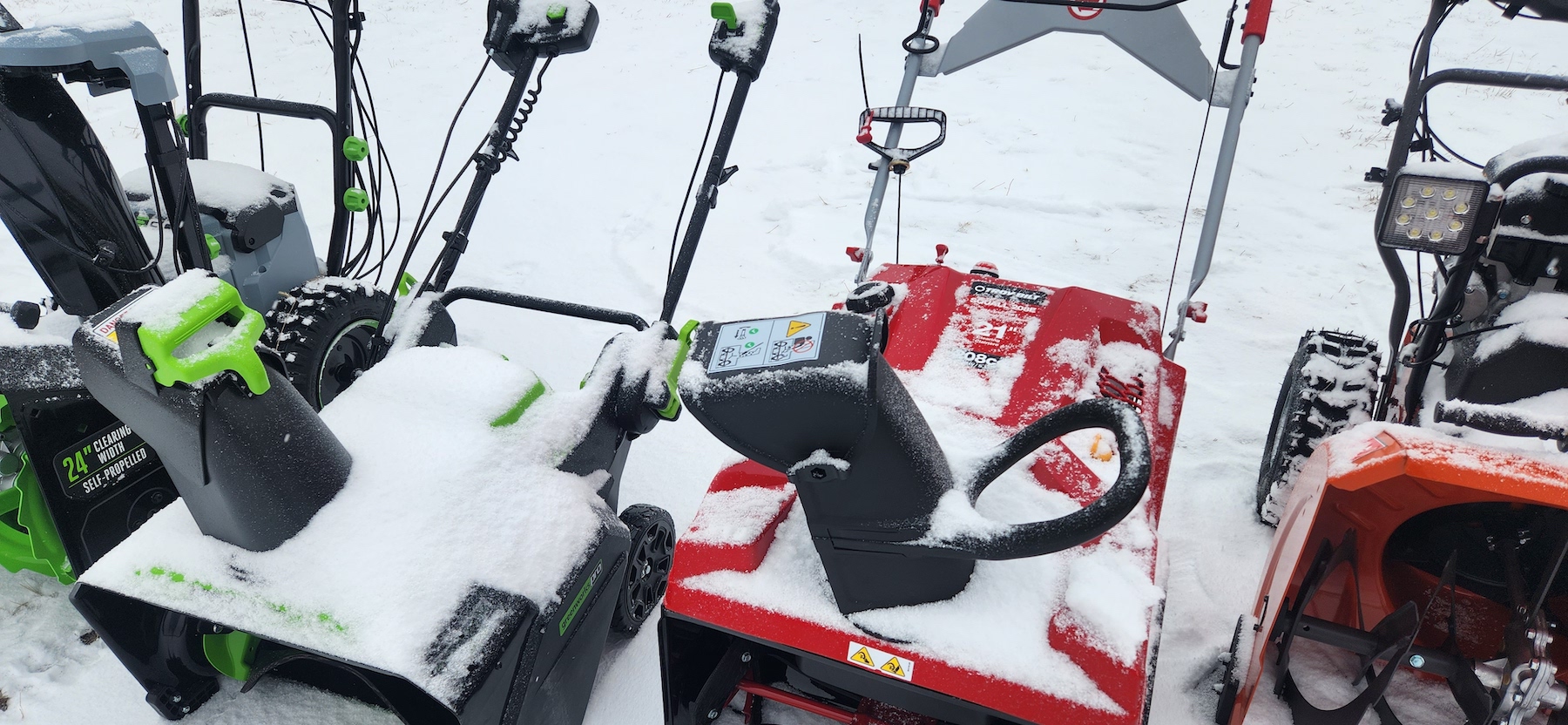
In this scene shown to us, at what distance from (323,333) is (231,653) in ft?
2.53

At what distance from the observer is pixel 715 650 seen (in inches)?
66.7

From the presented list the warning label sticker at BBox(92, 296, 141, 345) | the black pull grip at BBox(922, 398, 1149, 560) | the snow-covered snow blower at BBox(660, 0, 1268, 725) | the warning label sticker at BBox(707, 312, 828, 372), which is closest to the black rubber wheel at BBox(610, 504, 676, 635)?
the snow-covered snow blower at BBox(660, 0, 1268, 725)

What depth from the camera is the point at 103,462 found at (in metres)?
1.93

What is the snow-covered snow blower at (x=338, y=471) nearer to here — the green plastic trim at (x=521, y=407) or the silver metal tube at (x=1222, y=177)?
the green plastic trim at (x=521, y=407)

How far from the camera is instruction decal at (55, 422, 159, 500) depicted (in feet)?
6.08

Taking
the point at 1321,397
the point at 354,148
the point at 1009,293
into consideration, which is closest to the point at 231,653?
the point at 354,148

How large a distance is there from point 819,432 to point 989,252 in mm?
2891

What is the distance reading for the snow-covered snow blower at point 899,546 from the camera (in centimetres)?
126

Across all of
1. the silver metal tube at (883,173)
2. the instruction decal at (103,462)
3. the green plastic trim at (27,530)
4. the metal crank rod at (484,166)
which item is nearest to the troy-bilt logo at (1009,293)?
the silver metal tube at (883,173)

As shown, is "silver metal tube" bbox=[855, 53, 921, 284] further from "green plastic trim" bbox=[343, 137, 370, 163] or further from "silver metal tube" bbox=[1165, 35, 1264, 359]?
"green plastic trim" bbox=[343, 137, 370, 163]

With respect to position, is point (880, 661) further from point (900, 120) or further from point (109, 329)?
point (900, 120)

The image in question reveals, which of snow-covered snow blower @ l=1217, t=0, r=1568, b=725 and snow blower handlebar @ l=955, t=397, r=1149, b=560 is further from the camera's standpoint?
snow-covered snow blower @ l=1217, t=0, r=1568, b=725

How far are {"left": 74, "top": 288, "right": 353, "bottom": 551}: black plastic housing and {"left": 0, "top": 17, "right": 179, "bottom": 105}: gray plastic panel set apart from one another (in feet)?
2.23

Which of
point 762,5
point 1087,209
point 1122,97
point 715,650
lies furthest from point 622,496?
point 1122,97
